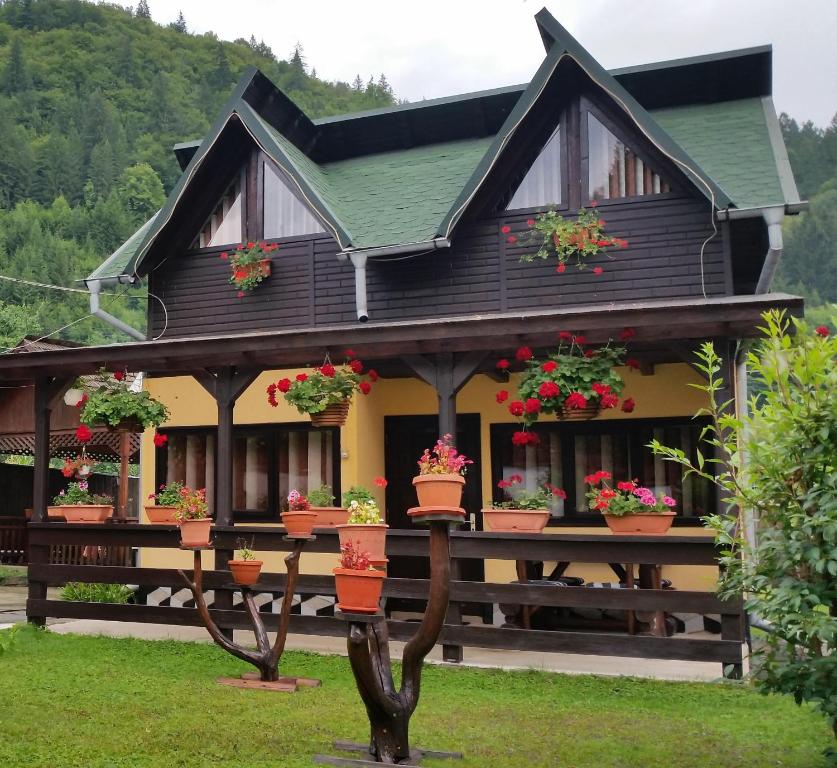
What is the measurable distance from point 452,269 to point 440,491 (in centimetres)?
639

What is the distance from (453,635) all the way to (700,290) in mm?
4861

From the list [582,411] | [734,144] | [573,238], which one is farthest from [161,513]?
[734,144]

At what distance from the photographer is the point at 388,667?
223 inches

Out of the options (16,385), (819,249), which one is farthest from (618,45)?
(16,385)

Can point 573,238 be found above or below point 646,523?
above

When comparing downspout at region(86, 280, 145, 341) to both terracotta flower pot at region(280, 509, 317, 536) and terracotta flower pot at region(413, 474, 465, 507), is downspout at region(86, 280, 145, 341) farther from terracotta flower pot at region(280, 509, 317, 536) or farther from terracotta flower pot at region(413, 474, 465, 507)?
terracotta flower pot at region(413, 474, 465, 507)

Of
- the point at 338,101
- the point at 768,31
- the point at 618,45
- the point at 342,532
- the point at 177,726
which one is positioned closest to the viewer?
the point at 342,532

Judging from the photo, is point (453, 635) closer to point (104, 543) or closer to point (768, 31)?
point (104, 543)

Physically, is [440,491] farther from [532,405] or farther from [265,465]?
[265,465]

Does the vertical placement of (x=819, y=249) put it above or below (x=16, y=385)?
above

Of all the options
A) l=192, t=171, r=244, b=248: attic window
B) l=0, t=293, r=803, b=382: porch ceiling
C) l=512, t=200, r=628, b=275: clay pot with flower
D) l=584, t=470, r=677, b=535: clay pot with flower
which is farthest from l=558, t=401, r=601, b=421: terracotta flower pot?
l=192, t=171, r=244, b=248: attic window

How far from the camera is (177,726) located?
20.9 ft

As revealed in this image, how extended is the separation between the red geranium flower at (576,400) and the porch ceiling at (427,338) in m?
0.56

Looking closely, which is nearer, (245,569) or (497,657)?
(245,569)
